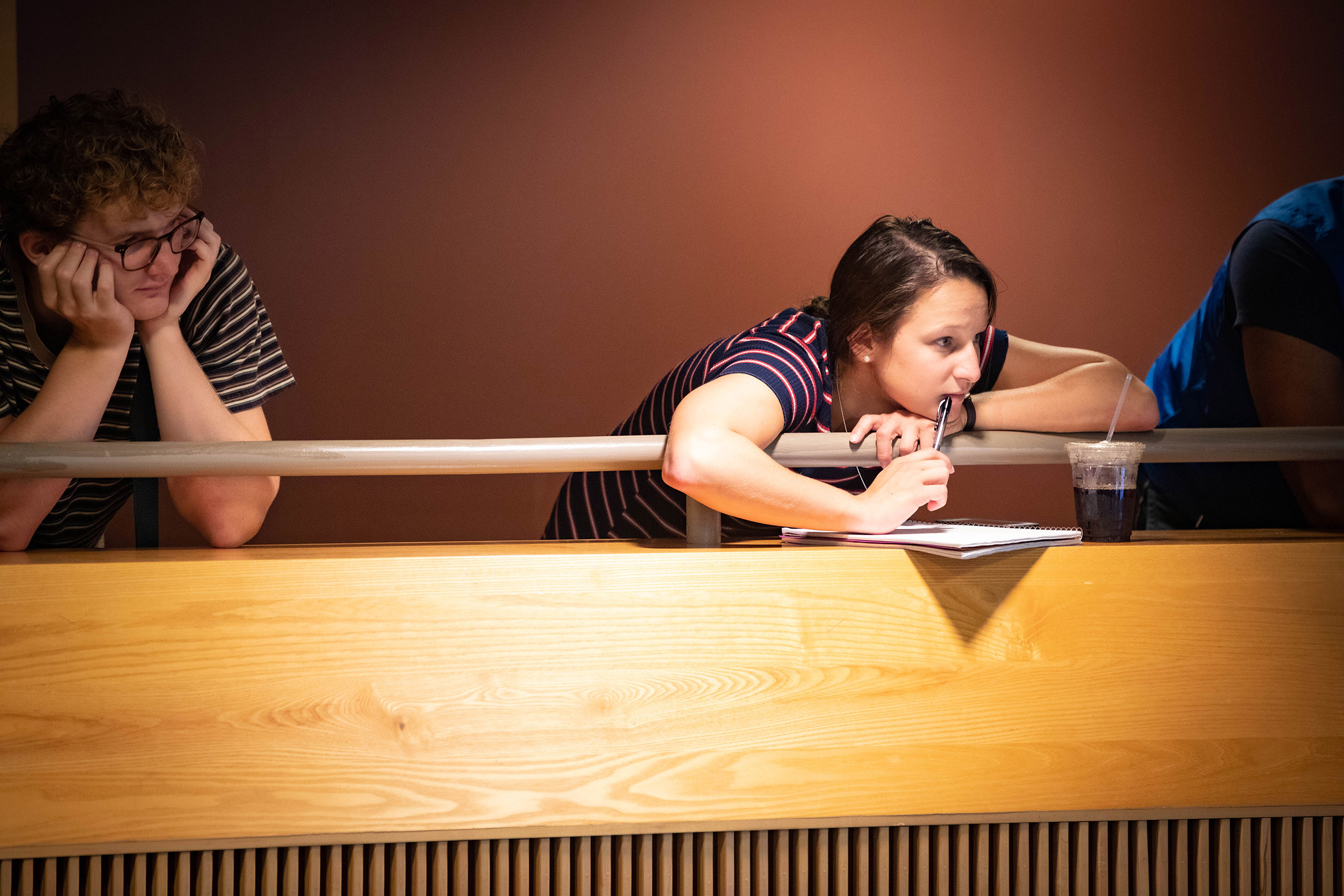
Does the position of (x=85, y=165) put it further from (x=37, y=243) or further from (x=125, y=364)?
(x=125, y=364)

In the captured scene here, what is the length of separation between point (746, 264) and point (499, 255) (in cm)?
70

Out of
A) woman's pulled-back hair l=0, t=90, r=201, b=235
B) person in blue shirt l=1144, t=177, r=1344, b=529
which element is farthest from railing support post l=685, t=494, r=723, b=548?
person in blue shirt l=1144, t=177, r=1344, b=529

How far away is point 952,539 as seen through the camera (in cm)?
111

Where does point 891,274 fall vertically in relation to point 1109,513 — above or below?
above

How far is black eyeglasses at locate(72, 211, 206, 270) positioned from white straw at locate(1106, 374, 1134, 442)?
1213mm

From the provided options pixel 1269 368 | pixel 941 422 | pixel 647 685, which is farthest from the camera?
pixel 1269 368

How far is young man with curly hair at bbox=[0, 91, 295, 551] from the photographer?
1211mm

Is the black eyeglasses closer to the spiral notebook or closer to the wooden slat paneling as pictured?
the wooden slat paneling

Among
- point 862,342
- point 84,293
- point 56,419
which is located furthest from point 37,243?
point 862,342

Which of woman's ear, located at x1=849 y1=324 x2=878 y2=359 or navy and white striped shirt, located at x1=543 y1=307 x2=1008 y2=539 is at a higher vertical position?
woman's ear, located at x1=849 y1=324 x2=878 y2=359

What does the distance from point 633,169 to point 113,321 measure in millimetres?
1748

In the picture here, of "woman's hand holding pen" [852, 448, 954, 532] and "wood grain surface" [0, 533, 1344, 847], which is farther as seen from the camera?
"woman's hand holding pen" [852, 448, 954, 532]

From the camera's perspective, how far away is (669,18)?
272 cm

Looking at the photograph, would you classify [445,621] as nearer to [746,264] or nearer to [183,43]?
[746,264]
